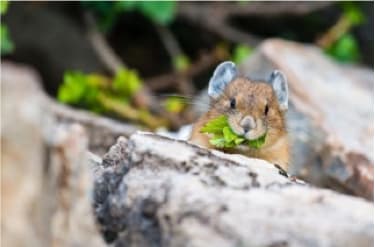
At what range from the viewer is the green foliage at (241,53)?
36.9 feet

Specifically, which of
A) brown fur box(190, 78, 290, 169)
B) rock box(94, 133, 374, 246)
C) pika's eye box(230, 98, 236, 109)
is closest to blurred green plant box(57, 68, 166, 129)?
brown fur box(190, 78, 290, 169)

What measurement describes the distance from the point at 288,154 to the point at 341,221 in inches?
111

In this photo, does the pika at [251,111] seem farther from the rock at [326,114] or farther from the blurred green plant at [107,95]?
the blurred green plant at [107,95]

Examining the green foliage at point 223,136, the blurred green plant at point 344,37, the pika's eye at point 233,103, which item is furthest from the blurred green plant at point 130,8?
the green foliage at point 223,136

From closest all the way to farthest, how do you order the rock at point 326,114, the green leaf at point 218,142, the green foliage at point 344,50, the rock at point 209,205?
the rock at point 209,205 < the green leaf at point 218,142 < the rock at point 326,114 < the green foliage at point 344,50

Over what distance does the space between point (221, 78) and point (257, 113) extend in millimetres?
512

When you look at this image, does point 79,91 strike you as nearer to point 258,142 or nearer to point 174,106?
point 174,106

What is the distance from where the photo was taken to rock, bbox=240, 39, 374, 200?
7973 millimetres

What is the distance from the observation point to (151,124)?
10547mm

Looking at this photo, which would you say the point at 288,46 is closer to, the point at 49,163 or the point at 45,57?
the point at 45,57

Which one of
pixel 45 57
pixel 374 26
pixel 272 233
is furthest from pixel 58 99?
pixel 272 233

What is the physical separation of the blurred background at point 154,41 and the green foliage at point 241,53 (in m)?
0.02

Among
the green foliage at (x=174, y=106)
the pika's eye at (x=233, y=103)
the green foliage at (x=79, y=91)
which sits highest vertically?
the pika's eye at (x=233, y=103)

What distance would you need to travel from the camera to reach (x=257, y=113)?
6281mm
